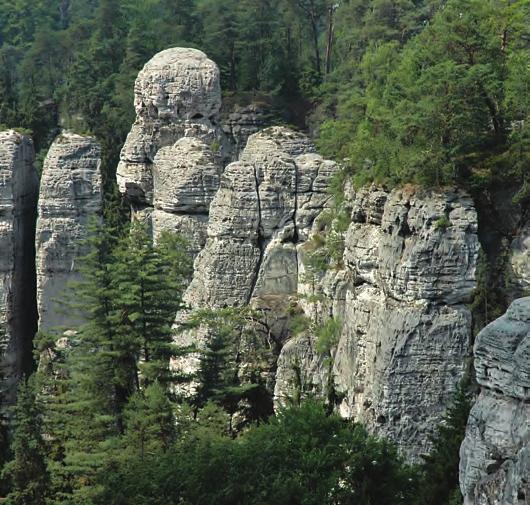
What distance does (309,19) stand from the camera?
177 feet

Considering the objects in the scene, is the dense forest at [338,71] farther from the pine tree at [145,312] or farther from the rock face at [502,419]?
the rock face at [502,419]

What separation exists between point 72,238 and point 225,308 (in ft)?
32.5

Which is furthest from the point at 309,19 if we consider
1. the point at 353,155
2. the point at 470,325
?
the point at 470,325

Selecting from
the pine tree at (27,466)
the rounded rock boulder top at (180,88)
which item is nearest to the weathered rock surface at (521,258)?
the pine tree at (27,466)

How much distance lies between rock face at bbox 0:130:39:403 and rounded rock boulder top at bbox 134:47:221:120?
493 centimetres

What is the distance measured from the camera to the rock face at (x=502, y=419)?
1107 cm

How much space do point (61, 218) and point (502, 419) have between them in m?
27.1

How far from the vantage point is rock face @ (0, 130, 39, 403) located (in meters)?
36.7

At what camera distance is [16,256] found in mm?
37594

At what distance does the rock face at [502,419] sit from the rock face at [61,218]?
26164mm

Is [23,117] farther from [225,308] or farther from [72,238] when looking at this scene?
[225,308]

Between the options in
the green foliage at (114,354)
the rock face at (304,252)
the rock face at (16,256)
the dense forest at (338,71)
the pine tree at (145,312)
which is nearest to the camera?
the rock face at (304,252)

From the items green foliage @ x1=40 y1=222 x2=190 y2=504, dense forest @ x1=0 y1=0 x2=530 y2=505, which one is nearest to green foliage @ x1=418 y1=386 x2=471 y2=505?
dense forest @ x1=0 y1=0 x2=530 y2=505

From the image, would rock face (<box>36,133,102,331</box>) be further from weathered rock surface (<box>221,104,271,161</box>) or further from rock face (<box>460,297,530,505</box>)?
rock face (<box>460,297,530,505</box>)
